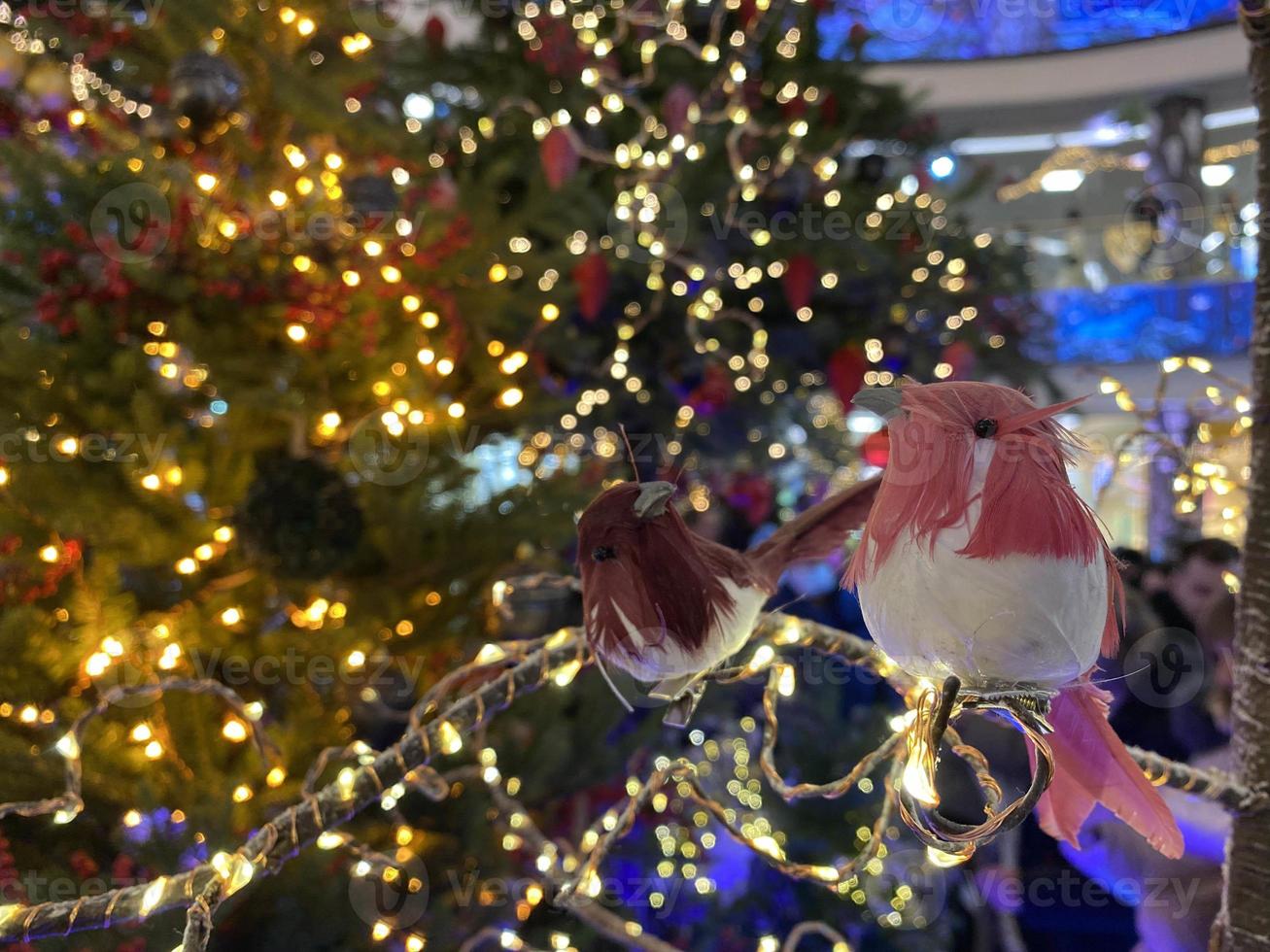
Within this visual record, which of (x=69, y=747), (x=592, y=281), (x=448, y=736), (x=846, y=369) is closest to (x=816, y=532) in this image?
(x=448, y=736)

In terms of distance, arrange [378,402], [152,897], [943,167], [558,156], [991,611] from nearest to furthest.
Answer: [991,611] < [152,897] < [378,402] < [558,156] < [943,167]

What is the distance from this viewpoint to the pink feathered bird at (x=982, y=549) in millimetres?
347

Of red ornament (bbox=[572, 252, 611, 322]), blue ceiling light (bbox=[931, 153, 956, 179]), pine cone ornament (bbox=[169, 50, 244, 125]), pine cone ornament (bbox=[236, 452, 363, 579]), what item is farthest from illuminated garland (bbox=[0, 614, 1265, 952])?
blue ceiling light (bbox=[931, 153, 956, 179])

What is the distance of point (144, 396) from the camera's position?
3.69 ft

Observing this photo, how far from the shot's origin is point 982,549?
0.35 metres

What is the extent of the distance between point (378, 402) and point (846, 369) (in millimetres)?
986

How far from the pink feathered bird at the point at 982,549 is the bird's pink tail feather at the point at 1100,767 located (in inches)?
2.5

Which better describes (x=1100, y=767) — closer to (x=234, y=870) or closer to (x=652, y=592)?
(x=652, y=592)

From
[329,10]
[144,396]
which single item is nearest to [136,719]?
[144,396]

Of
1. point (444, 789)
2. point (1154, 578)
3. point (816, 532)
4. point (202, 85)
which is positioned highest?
point (202, 85)

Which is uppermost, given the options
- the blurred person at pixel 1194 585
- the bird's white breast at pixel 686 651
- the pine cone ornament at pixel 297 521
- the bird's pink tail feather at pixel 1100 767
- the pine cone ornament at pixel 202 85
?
the pine cone ornament at pixel 202 85

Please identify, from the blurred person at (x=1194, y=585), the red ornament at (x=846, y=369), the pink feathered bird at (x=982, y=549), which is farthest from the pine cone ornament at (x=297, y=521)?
the blurred person at (x=1194, y=585)

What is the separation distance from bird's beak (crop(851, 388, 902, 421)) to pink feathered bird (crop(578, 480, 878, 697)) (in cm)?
10

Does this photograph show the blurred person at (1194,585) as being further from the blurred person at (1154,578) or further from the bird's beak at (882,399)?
the bird's beak at (882,399)
